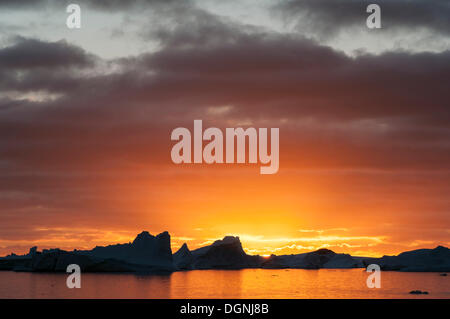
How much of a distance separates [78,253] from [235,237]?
4559cm

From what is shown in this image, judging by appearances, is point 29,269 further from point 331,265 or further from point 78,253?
point 331,265

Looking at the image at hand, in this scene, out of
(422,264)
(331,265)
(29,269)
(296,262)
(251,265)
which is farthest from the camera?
(296,262)

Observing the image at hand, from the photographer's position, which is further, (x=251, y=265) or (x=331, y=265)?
(x=331, y=265)

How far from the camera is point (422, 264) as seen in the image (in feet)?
404

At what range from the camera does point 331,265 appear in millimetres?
160000
